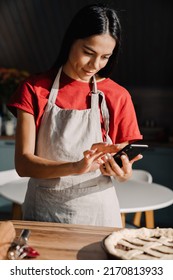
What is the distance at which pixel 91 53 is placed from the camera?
4.73ft

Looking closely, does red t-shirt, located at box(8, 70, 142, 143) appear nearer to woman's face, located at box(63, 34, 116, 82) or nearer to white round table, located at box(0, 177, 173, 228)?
woman's face, located at box(63, 34, 116, 82)

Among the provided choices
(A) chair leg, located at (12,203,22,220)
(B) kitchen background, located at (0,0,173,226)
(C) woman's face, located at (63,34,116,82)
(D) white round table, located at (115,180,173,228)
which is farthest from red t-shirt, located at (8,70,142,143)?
(B) kitchen background, located at (0,0,173,226)

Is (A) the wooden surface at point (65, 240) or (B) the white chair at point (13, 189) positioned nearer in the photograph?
(A) the wooden surface at point (65, 240)

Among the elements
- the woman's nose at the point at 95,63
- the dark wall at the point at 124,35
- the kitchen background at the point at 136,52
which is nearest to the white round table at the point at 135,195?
the woman's nose at the point at 95,63

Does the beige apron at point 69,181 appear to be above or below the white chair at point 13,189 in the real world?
above

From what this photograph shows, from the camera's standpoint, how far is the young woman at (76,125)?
1449mm

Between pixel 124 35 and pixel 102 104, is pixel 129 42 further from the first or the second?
pixel 102 104

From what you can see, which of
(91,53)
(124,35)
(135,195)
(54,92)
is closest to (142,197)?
(135,195)

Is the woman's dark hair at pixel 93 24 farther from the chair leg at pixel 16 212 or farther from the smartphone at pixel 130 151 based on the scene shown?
the chair leg at pixel 16 212

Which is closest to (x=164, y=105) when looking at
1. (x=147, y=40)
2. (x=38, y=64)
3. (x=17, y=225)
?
(x=147, y=40)

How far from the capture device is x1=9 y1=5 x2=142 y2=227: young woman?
1.45 m

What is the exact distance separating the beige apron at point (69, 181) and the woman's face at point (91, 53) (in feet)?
Answer: 0.41

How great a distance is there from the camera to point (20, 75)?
4613 millimetres

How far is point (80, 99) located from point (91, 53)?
0.69ft
